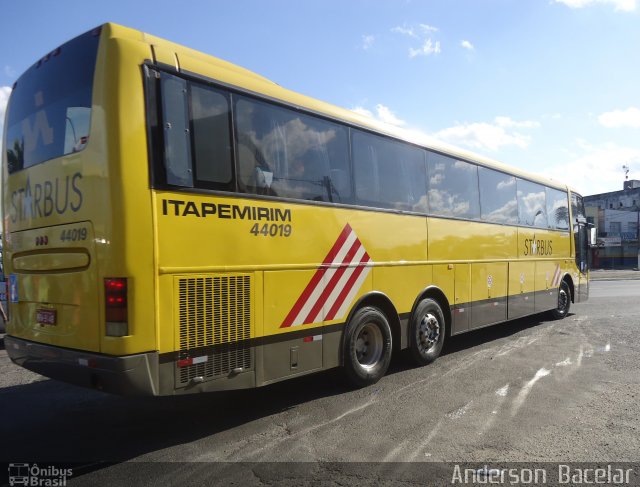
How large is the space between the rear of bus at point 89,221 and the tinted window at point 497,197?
685 centimetres

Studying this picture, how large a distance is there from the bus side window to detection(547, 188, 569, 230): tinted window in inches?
402

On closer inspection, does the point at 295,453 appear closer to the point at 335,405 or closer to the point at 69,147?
the point at 335,405

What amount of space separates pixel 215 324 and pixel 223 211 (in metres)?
1.07

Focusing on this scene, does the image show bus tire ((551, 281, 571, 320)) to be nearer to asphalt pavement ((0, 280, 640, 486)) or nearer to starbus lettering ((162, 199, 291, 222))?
asphalt pavement ((0, 280, 640, 486))

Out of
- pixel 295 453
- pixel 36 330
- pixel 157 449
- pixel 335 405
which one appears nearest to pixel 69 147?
pixel 36 330

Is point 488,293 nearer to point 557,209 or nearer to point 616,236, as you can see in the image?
point 557,209

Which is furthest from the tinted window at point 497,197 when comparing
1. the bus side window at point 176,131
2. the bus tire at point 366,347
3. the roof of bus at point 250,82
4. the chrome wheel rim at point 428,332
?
the bus side window at point 176,131

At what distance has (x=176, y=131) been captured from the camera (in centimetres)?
435

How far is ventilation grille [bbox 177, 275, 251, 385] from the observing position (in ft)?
14.1

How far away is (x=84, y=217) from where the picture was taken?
4172 mm

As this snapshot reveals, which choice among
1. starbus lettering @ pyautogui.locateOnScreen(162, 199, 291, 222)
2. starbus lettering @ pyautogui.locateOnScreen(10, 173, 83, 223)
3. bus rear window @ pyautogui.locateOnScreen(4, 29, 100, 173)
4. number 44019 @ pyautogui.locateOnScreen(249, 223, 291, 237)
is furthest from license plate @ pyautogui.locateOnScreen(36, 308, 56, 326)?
number 44019 @ pyautogui.locateOnScreen(249, 223, 291, 237)

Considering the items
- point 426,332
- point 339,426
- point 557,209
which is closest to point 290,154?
point 339,426

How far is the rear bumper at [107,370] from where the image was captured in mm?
3898

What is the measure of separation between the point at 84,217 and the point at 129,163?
0.66 meters
